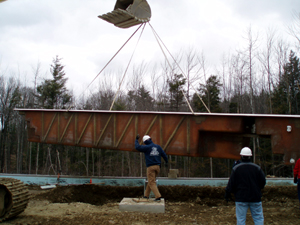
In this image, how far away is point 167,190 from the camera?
10.3 metres

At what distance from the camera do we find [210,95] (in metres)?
26.2

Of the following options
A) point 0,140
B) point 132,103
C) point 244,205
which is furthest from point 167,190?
point 0,140

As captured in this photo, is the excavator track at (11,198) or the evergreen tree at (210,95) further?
the evergreen tree at (210,95)

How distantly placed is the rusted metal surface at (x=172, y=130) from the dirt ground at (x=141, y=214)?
5.95 ft

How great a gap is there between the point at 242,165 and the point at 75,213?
502cm

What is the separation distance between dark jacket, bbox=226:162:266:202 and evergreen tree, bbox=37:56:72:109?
2545 cm

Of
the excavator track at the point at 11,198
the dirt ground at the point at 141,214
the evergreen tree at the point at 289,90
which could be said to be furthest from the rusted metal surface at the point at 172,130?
the evergreen tree at the point at 289,90

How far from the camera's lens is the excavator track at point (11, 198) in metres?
6.19

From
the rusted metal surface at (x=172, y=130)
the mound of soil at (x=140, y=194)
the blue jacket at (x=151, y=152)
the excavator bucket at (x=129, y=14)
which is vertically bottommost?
the mound of soil at (x=140, y=194)

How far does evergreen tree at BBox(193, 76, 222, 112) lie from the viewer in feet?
83.5

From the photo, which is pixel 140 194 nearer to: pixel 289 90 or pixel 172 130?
pixel 172 130

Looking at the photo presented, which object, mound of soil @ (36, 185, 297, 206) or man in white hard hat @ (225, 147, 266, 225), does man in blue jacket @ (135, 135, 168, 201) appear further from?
mound of soil @ (36, 185, 297, 206)

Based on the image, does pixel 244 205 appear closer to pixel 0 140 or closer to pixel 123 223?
pixel 123 223

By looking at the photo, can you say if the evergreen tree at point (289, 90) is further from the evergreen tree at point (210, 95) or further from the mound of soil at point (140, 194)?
the mound of soil at point (140, 194)
